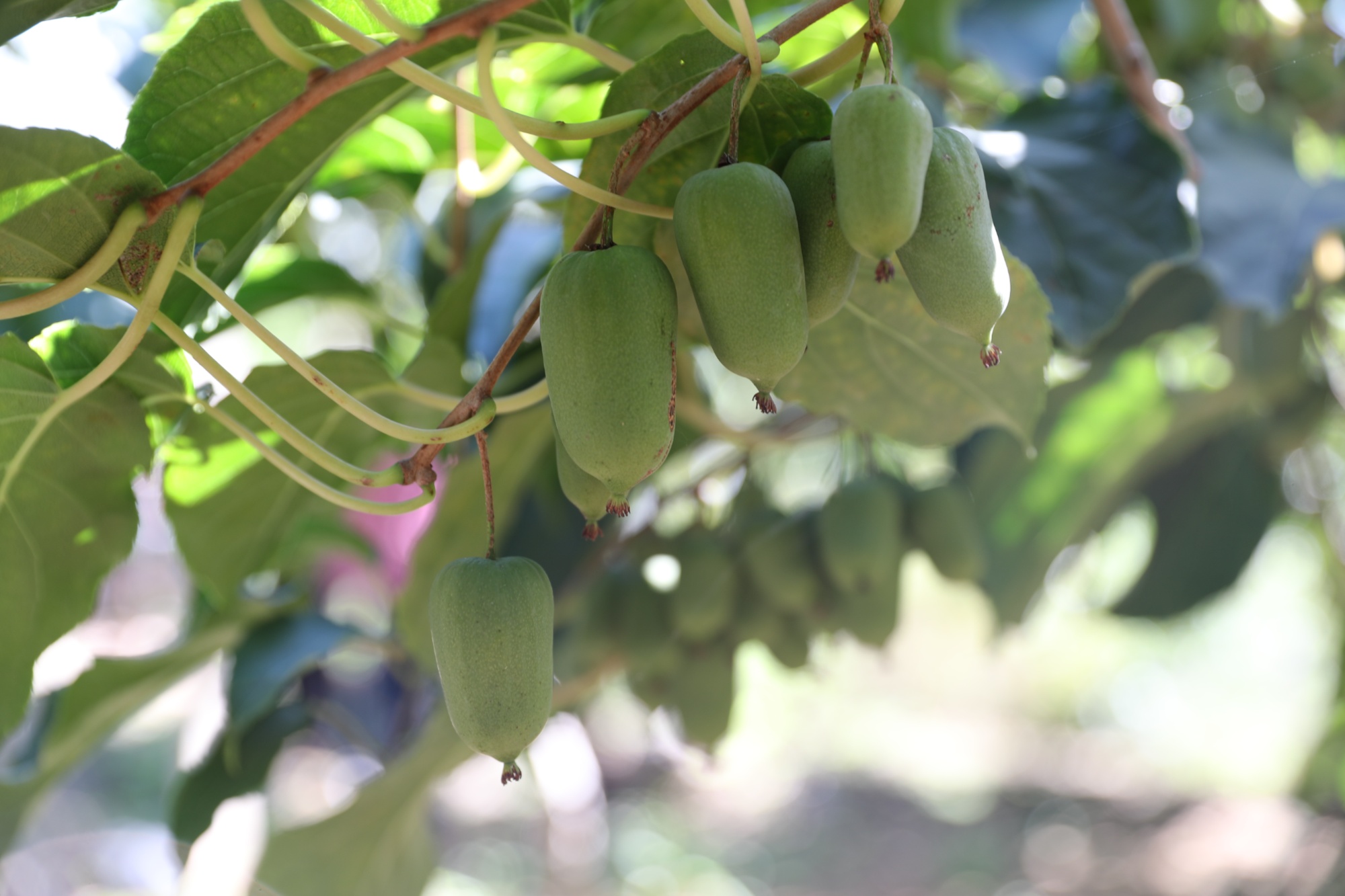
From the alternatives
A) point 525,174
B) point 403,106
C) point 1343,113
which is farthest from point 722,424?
point 1343,113

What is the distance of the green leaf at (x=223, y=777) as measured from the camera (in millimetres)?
1044

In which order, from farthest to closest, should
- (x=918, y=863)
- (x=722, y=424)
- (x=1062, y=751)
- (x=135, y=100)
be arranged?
(x=1062, y=751), (x=918, y=863), (x=722, y=424), (x=135, y=100)

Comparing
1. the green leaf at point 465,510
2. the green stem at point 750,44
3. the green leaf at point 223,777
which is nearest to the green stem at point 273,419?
the green stem at point 750,44

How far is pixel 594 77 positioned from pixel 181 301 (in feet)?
1.64

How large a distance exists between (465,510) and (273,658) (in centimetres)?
26

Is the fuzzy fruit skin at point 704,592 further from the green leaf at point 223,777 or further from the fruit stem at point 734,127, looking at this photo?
the fruit stem at point 734,127

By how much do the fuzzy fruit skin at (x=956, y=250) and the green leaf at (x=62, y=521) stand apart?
44cm

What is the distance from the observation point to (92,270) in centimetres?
45

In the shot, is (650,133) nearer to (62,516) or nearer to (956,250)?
(956,250)

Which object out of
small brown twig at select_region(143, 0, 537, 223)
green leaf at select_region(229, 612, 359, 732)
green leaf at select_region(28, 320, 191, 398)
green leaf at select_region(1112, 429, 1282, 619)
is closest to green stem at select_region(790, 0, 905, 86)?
small brown twig at select_region(143, 0, 537, 223)

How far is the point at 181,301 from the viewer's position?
60 cm

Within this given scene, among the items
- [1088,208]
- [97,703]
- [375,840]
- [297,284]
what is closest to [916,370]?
[1088,208]

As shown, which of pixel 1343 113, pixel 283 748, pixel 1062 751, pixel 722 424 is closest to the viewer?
pixel 722 424

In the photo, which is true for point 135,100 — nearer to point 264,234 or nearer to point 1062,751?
point 264,234
